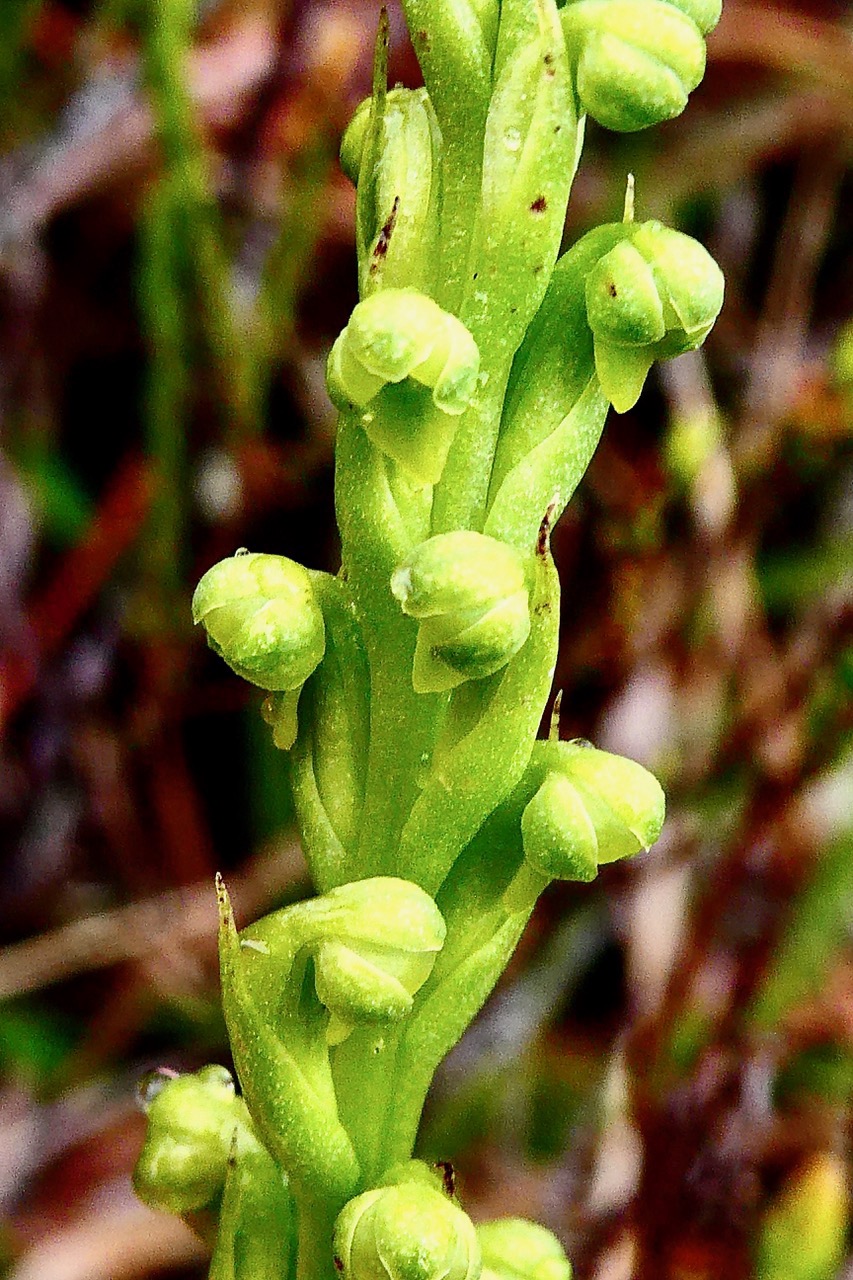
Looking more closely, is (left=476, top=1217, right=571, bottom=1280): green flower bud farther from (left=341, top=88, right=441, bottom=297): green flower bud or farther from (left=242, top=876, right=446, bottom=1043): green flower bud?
(left=341, top=88, right=441, bottom=297): green flower bud

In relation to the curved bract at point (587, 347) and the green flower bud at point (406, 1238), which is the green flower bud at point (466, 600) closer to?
the curved bract at point (587, 347)

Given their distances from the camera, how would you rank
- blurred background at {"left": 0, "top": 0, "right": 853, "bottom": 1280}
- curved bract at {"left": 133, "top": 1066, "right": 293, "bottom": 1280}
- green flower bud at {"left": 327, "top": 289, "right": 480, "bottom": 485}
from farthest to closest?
1. blurred background at {"left": 0, "top": 0, "right": 853, "bottom": 1280}
2. curved bract at {"left": 133, "top": 1066, "right": 293, "bottom": 1280}
3. green flower bud at {"left": 327, "top": 289, "right": 480, "bottom": 485}

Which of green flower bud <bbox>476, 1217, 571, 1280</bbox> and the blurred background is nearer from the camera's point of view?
green flower bud <bbox>476, 1217, 571, 1280</bbox>

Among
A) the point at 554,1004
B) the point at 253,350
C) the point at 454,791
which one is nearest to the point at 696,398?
the point at 253,350

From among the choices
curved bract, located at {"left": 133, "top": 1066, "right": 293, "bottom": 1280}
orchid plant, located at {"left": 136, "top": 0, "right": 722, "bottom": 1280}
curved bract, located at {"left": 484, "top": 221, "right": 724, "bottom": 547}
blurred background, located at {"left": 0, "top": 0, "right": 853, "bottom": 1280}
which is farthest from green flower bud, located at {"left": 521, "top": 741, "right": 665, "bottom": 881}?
blurred background, located at {"left": 0, "top": 0, "right": 853, "bottom": 1280}

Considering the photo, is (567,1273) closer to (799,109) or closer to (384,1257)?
(384,1257)

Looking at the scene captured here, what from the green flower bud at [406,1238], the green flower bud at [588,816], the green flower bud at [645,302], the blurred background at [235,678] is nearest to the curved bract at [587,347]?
the green flower bud at [645,302]

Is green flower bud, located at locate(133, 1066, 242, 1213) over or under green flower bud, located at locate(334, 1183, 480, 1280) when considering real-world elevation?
under
